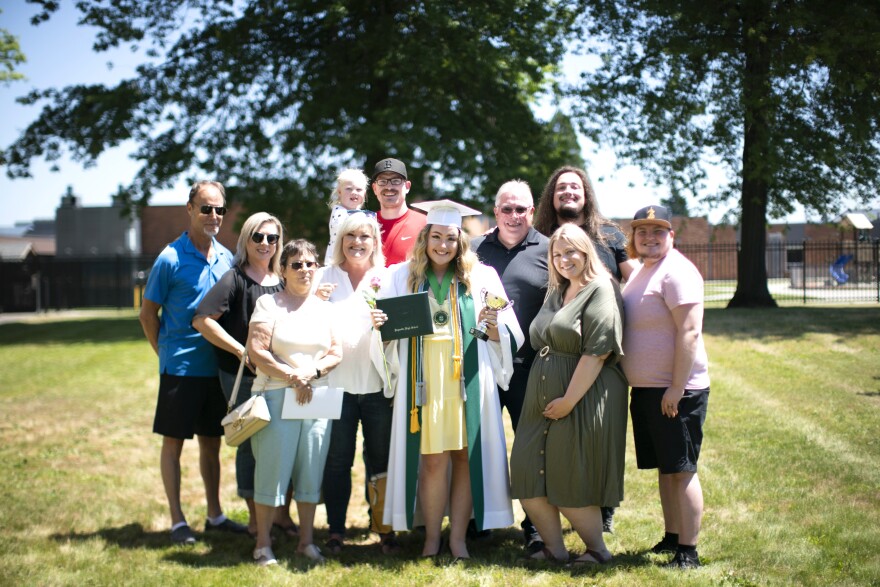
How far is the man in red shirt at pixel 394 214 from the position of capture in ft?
19.1

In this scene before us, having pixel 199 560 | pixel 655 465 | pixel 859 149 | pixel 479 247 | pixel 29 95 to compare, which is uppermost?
pixel 29 95

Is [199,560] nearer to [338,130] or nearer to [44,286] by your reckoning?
[338,130]

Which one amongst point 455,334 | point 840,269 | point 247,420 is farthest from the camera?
point 840,269

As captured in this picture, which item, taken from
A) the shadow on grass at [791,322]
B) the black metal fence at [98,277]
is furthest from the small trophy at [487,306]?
the black metal fence at [98,277]

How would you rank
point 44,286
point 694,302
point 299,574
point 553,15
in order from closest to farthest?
1. point 694,302
2. point 299,574
3. point 553,15
4. point 44,286

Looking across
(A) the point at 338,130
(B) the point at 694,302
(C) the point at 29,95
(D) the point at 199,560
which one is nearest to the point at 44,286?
(C) the point at 29,95

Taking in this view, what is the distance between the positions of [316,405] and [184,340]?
1282 millimetres

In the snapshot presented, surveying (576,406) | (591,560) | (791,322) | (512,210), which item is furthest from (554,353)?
(791,322)

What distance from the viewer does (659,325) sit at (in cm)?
454

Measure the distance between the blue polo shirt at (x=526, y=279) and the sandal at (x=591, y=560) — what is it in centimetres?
130

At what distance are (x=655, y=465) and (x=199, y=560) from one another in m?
3.14

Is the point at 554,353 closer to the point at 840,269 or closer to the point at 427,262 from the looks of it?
the point at 427,262

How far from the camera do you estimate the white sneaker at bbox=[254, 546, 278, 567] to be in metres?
4.97

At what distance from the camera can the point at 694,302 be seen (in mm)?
4410
